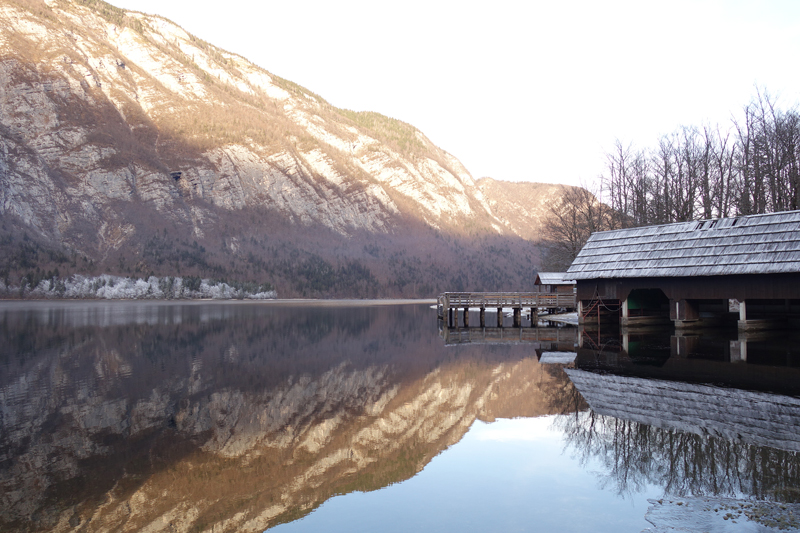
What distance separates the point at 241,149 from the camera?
14525 cm

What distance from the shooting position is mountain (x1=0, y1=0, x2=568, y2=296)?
111m

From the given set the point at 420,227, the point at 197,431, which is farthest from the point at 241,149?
the point at 197,431

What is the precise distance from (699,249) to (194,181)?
12785cm

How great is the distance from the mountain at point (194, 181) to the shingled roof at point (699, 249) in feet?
315

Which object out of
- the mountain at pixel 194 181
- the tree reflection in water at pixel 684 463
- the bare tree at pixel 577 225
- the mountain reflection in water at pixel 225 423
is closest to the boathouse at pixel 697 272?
the mountain reflection in water at pixel 225 423

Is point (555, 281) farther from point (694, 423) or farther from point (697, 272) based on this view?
point (694, 423)

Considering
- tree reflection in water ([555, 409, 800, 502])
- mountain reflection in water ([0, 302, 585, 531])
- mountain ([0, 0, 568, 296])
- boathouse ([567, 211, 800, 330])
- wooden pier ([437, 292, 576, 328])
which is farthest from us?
mountain ([0, 0, 568, 296])

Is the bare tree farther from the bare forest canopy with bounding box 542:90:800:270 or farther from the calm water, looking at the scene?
the calm water

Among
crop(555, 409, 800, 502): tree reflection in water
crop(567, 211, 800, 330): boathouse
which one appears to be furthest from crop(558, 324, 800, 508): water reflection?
crop(567, 211, 800, 330): boathouse

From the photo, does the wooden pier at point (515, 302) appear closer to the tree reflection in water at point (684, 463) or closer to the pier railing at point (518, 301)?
the pier railing at point (518, 301)

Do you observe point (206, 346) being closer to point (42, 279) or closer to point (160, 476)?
point (160, 476)

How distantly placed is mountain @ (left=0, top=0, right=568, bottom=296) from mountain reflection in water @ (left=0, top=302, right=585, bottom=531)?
91113 mm

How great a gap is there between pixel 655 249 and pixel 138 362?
25.4 m

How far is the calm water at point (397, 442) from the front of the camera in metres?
7.89
